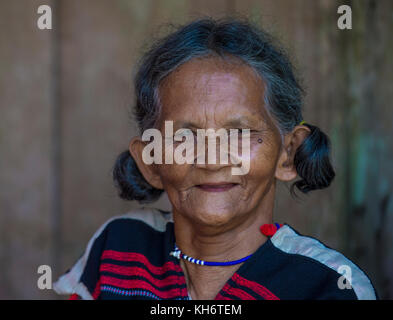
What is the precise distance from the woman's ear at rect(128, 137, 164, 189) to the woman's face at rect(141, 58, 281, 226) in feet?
0.64

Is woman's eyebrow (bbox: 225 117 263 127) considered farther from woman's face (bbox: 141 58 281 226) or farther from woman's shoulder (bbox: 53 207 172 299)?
woman's shoulder (bbox: 53 207 172 299)

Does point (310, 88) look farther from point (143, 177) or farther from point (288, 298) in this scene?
point (288, 298)

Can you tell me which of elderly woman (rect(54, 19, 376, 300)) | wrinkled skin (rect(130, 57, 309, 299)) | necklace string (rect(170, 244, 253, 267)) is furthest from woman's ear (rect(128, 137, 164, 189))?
necklace string (rect(170, 244, 253, 267))

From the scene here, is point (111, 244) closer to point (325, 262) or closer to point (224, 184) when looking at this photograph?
point (224, 184)

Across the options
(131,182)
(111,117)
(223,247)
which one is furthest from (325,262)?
(111,117)

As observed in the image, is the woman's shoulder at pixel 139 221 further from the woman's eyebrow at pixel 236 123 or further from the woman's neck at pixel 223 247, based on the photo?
the woman's eyebrow at pixel 236 123

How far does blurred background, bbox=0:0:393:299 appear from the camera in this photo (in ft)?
8.15

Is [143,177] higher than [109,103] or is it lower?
Result: lower

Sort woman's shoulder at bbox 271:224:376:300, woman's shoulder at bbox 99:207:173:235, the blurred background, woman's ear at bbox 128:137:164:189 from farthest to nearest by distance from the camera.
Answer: the blurred background → woman's shoulder at bbox 99:207:173:235 → woman's ear at bbox 128:137:164:189 → woman's shoulder at bbox 271:224:376:300

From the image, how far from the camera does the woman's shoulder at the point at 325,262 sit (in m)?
1.48

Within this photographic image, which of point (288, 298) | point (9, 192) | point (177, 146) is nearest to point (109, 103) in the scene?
point (9, 192)

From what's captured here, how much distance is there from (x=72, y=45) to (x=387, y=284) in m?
1.75

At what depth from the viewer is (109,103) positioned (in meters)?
2.64

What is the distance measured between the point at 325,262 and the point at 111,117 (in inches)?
55.1
